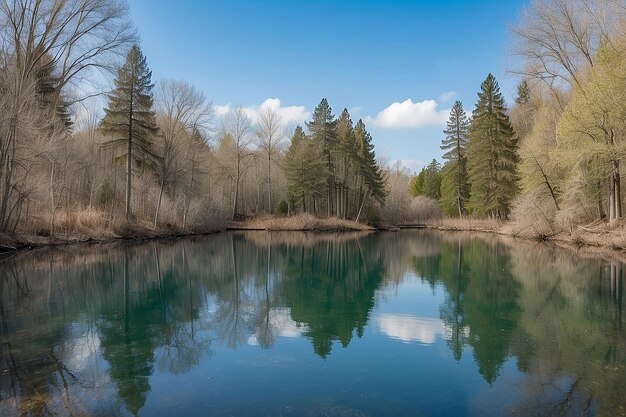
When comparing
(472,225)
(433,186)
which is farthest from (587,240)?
(433,186)

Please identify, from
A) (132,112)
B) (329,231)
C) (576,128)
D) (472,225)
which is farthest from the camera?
(472,225)

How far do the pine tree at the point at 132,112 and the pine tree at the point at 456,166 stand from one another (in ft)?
111

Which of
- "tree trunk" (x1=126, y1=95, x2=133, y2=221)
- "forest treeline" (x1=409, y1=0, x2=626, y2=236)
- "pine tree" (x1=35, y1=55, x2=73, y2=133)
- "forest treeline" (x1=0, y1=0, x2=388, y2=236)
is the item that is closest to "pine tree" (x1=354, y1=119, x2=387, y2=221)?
"forest treeline" (x1=0, y1=0, x2=388, y2=236)

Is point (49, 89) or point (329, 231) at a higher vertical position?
point (49, 89)

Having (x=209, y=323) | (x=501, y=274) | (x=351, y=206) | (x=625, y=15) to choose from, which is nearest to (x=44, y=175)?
(x=209, y=323)

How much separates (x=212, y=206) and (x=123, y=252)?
18363 millimetres

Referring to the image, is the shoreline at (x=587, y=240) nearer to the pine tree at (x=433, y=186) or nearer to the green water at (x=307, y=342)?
the green water at (x=307, y=342)

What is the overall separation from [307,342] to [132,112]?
26956mm

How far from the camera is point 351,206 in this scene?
171 feet

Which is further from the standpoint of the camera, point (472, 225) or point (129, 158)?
point (472, 225)

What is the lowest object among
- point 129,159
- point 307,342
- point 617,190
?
point 307,342

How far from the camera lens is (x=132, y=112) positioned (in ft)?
101

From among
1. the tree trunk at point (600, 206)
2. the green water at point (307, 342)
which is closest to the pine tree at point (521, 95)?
the tree trunk at point (600, 206)

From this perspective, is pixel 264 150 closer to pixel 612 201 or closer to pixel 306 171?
pixel 306 171
